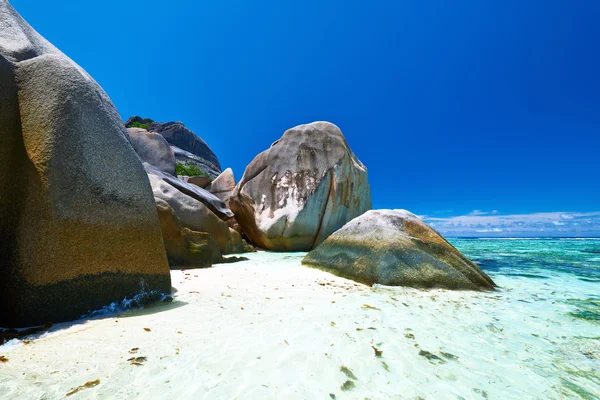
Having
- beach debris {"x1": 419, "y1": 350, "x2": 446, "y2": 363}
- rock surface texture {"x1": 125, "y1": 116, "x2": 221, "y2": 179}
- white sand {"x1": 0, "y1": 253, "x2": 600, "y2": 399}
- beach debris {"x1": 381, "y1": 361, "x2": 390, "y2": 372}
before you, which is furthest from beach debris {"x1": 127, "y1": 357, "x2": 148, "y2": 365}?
rock surface texture {"x1": 125, "y1": 116, "x2": 221, "y2": 179}

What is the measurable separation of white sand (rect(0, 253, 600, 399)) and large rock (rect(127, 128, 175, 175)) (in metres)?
11.7

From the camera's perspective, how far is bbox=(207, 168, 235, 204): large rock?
16453 mm

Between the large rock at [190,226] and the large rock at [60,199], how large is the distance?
2.84m

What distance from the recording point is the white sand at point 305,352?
A: 183 cm

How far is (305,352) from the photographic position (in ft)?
7.57

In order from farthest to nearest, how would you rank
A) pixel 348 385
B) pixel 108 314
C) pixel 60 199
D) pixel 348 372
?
pixel 108 314
pixel 60 199
pixel 348 372
pixel 348 385

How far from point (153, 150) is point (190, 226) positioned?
301 inches

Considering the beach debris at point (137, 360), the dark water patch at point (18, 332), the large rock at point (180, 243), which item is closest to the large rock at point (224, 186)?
the large rock at point (180, 243)

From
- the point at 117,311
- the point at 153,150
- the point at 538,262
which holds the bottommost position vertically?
the point at 117,311

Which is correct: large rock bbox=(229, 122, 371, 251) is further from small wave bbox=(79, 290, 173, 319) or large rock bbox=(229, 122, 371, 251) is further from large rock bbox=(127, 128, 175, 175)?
small wave bbox=(79, 290, 173, 319)

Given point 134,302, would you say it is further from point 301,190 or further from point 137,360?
point 301,190

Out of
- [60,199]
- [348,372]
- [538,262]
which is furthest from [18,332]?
[538,262]

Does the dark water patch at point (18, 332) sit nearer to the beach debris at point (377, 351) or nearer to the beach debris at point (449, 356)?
the beach debris at point (377, 351)

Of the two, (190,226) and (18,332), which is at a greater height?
(190,226)
